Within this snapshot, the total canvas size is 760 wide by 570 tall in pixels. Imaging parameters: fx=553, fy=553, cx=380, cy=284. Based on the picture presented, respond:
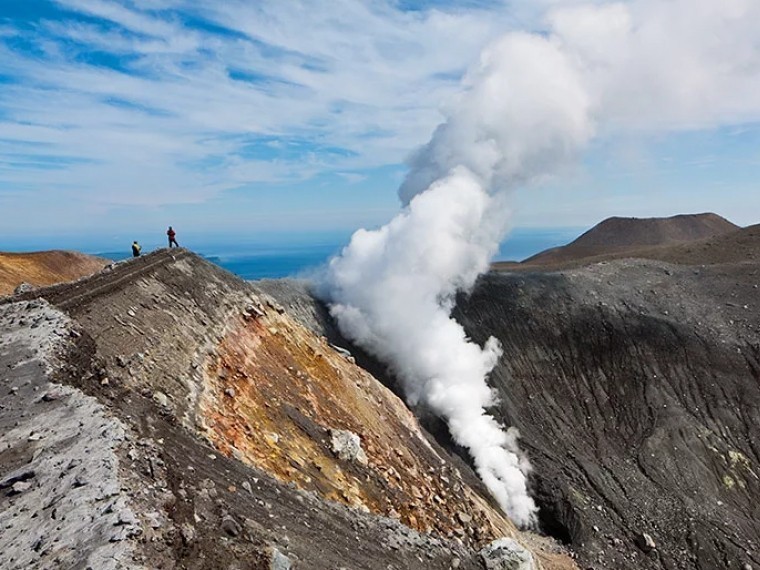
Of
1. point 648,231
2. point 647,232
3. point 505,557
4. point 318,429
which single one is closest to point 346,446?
point 318,429

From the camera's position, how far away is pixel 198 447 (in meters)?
14.2

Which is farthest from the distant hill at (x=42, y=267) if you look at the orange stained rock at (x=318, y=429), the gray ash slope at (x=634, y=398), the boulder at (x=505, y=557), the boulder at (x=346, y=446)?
the boulder at (x=505, y=557)

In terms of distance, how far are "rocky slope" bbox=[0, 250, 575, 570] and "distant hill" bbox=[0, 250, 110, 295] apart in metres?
27.0

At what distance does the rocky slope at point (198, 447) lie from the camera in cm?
999

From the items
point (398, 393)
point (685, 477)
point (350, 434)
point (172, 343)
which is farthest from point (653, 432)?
point (172, 343)

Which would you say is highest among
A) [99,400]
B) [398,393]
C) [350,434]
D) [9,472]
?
[99,400]

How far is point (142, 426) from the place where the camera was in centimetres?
1344

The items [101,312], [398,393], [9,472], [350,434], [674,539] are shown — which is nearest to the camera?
[9,472]

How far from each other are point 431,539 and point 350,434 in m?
6.91

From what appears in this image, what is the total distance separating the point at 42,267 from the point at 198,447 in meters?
54.3

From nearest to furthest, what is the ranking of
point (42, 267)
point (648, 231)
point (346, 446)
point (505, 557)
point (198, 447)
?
point (198, 447) < point (505, 557) < point (346, 446) < point (42, 267) < point (648, 231)

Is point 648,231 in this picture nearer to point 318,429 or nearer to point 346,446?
point 346,446

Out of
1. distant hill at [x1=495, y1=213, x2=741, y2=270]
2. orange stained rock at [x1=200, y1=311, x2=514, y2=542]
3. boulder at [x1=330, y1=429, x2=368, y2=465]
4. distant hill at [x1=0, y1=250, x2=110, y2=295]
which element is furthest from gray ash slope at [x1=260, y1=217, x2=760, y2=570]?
distant hill at [x1=495, y1=213, x2=741, y2=270]

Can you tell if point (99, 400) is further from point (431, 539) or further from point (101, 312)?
point (431, 539)
